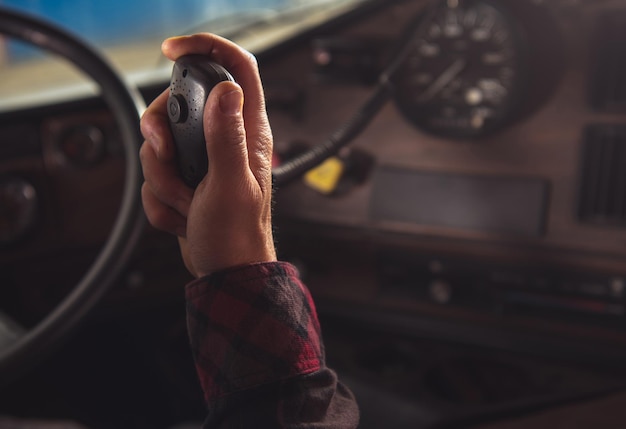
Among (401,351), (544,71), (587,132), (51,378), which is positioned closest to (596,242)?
(587,132)

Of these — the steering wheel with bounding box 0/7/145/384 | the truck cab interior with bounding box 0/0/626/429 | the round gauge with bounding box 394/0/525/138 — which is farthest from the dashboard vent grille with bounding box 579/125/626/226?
the steering wheel with bounding box 0/7/145/384

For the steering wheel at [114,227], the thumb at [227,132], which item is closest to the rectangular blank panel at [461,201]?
the steering wheel at [114,227]

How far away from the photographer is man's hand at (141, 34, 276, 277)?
0.45 metres

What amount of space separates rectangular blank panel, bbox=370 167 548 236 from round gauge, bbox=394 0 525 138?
0.08 meters

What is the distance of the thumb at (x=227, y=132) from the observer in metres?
0.45

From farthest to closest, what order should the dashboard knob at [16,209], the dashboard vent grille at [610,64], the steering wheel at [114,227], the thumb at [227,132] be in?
the dashboard knob at [16,209] < the dashboard vent grille at [610,64] < the steering wheel at [114,227] < the thumb at [227,132]

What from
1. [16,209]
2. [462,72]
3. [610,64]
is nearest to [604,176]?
[610,64]

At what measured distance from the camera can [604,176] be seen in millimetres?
1028

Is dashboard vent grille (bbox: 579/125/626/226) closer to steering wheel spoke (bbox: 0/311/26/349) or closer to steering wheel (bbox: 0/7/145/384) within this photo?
steering wheel (bbox: 0/7/145/384)

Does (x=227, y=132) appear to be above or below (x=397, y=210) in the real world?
above

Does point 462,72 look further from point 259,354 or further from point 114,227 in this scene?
point 259,354

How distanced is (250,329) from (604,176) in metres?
0.74

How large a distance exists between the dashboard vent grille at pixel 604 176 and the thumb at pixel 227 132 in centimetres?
73

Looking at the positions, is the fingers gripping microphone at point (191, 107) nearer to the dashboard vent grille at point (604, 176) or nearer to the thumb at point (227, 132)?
the thumb at point (227, 132)
